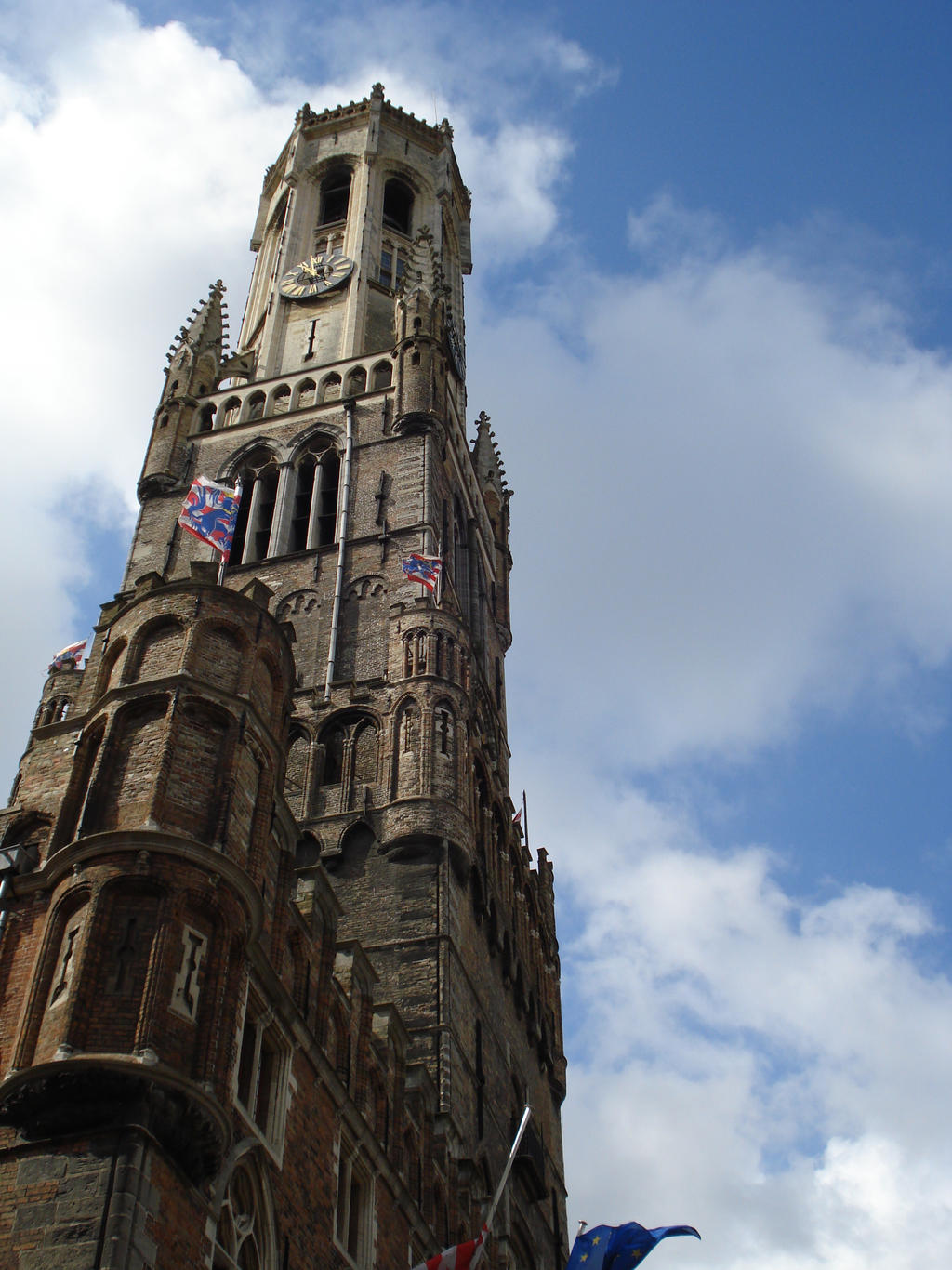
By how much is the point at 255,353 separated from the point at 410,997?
119 ft

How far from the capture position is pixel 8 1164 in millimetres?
14828

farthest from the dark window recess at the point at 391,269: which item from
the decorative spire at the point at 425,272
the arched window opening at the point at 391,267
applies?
the decorative spire at the point at 425,272

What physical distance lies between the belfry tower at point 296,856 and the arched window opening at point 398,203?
4.12 meters

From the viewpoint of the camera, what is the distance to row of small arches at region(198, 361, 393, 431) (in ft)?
177

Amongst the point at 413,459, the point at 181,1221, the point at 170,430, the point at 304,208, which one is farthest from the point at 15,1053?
the point at 304,208

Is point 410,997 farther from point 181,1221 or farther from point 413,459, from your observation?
point 413,459

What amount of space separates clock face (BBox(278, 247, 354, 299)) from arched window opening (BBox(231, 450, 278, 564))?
12072 millimetres

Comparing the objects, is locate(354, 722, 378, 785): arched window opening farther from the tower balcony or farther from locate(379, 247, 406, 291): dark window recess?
locate(379, 247, 406, 291): dark window recess

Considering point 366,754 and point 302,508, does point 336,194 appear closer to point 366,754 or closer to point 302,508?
point 302,508

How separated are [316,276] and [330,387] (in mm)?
9350

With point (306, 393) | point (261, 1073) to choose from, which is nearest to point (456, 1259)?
point (261, 1073)

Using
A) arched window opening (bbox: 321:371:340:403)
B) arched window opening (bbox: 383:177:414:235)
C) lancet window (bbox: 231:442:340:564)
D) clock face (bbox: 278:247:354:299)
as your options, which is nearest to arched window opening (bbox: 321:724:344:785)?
lancet window (bbox: 231:442:340:564)

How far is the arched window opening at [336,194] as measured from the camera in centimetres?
6838

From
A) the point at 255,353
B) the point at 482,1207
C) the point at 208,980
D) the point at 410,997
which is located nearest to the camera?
the point at 208,980
